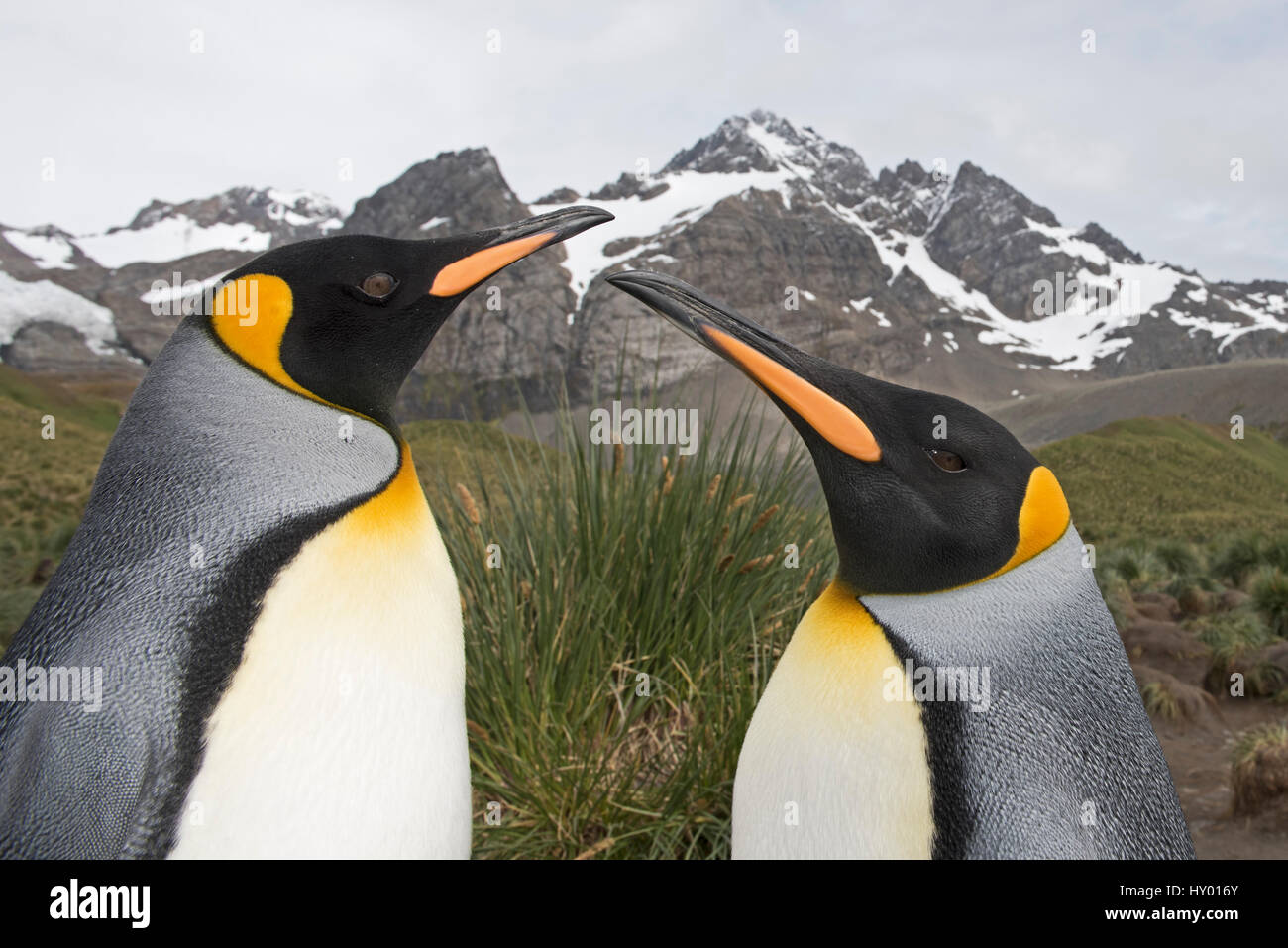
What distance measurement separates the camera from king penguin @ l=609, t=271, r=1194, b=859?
1.40m

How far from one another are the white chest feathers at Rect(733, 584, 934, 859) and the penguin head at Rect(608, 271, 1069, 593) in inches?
5.7

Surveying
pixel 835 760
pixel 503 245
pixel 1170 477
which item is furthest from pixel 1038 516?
pixel 1170 477

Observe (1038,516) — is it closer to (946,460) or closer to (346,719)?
(946,460)

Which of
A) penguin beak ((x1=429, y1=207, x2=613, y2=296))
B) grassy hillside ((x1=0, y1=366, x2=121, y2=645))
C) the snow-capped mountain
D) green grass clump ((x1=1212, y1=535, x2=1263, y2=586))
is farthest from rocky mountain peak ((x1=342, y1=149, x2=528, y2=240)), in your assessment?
penguin beak ((x1=429, y1=207, x2=613, y2=296))

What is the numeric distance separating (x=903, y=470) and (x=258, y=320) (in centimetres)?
137

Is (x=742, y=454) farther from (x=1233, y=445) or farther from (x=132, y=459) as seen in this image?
(x=1233, y=445)

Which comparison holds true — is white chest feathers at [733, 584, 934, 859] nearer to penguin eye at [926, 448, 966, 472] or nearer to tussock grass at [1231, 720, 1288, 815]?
penguin eye at [926, 448, 966, 472]

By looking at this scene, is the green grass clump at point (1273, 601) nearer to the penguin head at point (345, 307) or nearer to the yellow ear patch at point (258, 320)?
the penguin head at point (345, 307)

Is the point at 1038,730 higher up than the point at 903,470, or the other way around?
the point at 903,470

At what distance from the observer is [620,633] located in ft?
10.4

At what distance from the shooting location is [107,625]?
134cm
